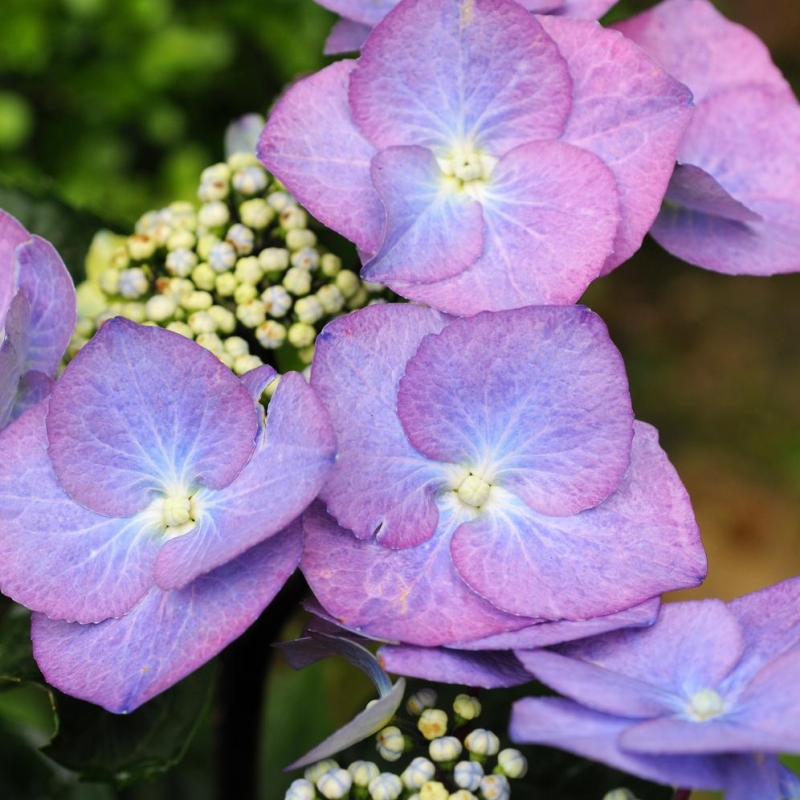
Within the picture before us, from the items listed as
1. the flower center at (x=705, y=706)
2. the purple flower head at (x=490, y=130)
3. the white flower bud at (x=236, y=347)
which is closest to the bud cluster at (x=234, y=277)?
the white flower bud at (x=236, y=347)

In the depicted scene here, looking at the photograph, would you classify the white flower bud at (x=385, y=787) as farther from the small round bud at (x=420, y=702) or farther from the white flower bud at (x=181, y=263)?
the white flower bud at (x=181, y=263)

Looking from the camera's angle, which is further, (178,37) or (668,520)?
(178,37)

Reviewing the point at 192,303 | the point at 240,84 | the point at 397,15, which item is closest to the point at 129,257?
the point at 192,303

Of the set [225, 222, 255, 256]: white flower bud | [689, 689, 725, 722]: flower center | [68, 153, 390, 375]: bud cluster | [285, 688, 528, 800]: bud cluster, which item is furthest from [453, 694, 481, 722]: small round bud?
[225, 222, 255, 256]: white flower bud

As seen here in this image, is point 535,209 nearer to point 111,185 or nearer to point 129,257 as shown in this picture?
point 129,257

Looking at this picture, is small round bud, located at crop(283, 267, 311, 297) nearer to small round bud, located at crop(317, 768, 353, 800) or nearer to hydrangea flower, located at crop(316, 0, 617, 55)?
hydrangea flower, located at crop(316, 0, 617, 55)

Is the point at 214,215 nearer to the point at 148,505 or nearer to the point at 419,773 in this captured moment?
the point at 148,505
